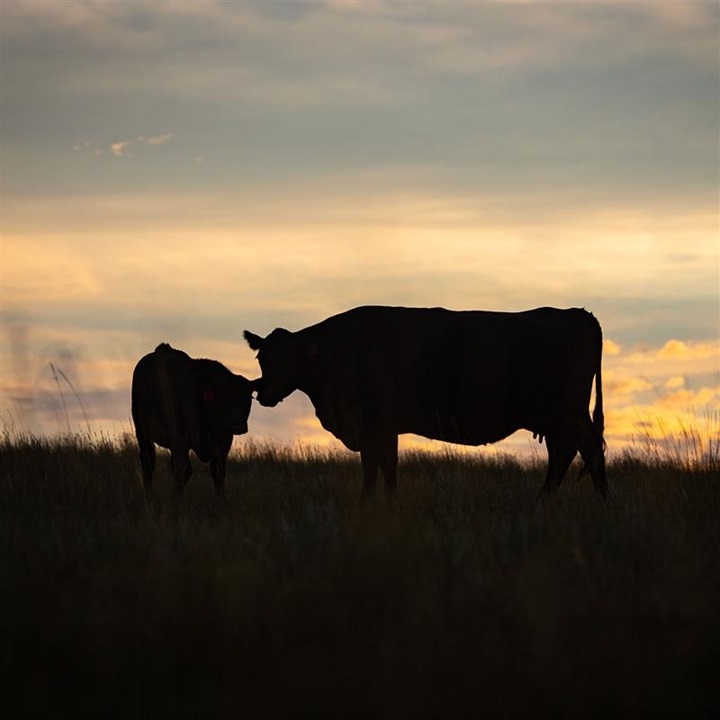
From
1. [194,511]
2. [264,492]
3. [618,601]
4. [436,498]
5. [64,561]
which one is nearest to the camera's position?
[618,601]

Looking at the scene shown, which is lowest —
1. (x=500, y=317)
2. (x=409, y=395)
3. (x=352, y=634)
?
(x=352, y=634)

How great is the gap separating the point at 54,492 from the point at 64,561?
4.28m

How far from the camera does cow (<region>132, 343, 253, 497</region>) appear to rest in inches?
520

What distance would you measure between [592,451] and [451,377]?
5.89ft

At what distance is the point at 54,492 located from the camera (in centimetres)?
1127

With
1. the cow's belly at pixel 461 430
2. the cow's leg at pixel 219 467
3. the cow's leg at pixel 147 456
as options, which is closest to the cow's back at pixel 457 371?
the cow's belly at pixel 461 430

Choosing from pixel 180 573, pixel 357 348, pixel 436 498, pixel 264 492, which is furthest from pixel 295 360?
pixel 180 573

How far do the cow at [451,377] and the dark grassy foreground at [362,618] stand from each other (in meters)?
3.45

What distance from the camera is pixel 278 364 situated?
42.3ft

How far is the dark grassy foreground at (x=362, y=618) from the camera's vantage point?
5129 millimetres

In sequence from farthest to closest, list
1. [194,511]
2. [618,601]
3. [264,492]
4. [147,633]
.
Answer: [264,492] → [194,511] → [618,601] → [147,633]

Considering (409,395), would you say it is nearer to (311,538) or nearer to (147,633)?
(311,538)

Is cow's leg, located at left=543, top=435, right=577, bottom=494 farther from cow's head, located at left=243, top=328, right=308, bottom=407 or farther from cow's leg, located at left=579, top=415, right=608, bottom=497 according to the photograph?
cow's head, located at left=243, top=328, right=308, bottom=407

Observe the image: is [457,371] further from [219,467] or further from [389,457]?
[219,467]
